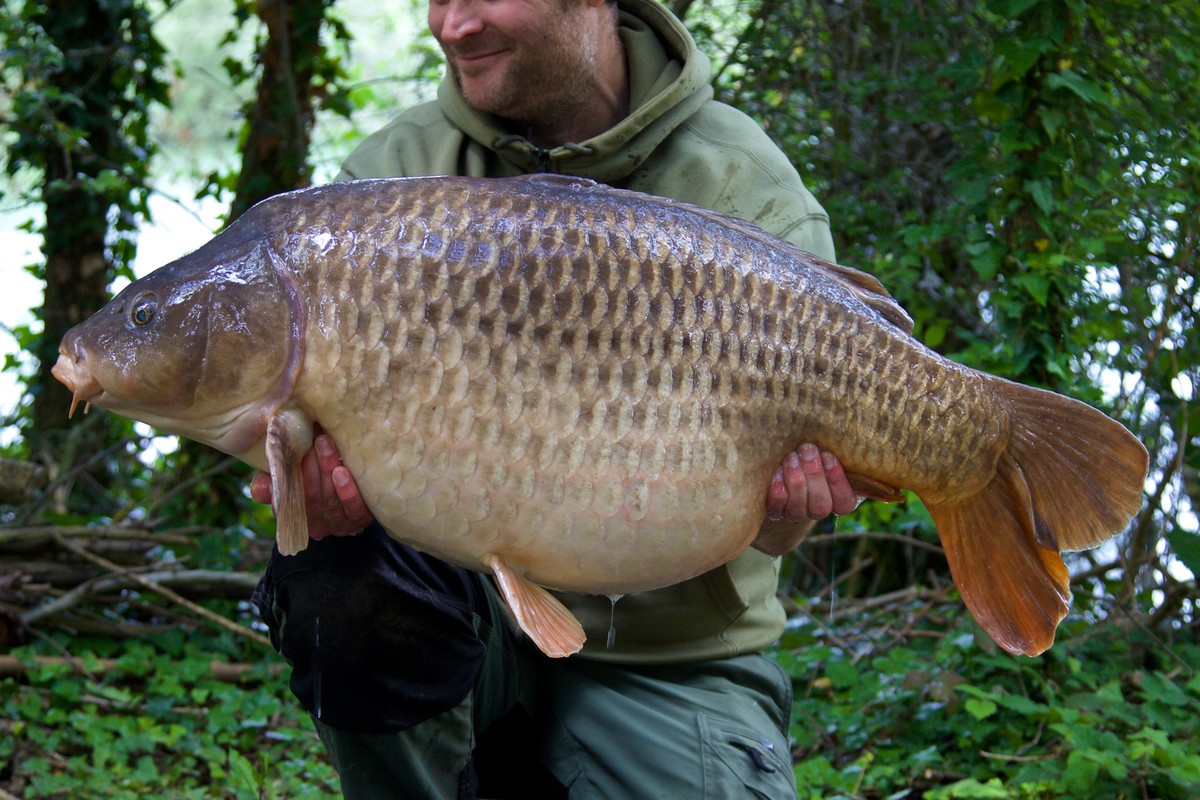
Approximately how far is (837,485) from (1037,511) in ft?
0.75

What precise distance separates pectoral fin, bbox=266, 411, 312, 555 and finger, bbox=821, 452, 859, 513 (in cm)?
56

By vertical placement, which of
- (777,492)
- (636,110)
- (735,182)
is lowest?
(777,492)

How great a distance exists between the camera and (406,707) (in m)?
1.66

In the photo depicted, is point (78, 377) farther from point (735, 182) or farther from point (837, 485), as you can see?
point (735, 182)

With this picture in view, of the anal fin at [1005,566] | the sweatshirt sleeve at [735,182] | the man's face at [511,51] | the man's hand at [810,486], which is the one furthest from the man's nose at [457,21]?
the anal fin at [1005,566]

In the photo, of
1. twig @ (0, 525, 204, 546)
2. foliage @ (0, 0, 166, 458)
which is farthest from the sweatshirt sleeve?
foliage @ (0, 0, 166, 458)

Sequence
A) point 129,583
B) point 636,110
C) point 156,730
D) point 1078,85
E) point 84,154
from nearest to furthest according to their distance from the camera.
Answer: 1. point 636,110
2. point 1078,85
3. point 156,730
4. point 129,583
5. point 84,154

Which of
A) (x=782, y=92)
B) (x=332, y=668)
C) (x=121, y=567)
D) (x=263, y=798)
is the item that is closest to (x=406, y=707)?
(x=332, y=668)

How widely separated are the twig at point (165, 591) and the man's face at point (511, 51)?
4.11 ft

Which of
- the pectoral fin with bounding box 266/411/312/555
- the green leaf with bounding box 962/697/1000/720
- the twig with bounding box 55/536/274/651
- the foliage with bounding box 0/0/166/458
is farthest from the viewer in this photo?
the foliage with bounding box 0/0/166/458

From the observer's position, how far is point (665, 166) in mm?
1970

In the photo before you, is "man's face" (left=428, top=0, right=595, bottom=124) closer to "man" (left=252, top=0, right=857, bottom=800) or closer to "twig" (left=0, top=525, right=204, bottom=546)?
Result: "man" (left=252, top=0, right=857, bottom=800)

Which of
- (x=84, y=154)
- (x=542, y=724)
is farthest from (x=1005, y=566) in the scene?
(x=84, y=154)

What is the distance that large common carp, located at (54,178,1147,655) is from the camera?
1.36 m
